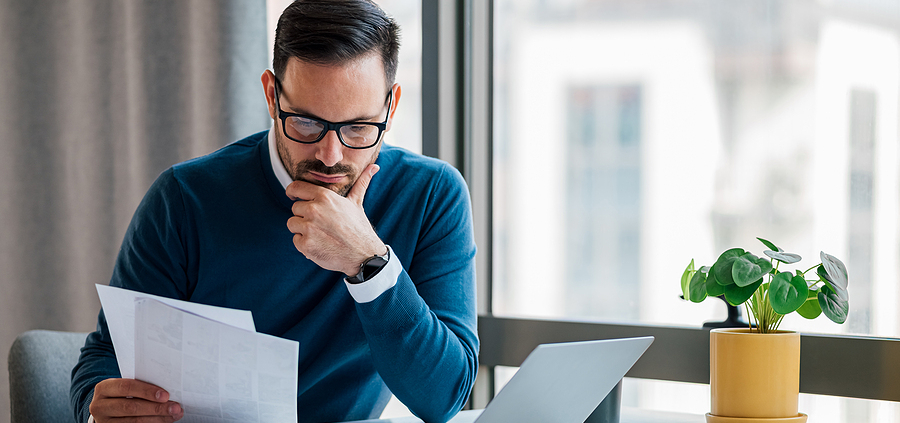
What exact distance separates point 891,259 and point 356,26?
1.21m

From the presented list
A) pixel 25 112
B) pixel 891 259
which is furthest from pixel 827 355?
pixel 25 112

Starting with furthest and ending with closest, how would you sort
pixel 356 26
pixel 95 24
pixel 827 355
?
pixel 95 24, pixel 827 355, pixel 356 26

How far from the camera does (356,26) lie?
122cm

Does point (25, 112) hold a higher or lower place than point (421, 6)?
lower

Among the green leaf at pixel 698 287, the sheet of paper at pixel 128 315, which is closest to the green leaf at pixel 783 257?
the green leaf at pixel 698 287

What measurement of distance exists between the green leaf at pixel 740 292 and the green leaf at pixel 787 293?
28 mm

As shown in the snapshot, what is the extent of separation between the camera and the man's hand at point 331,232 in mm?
1140

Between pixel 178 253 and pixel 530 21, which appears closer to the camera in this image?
pixel 178 253

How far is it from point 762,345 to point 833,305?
13 centimetres

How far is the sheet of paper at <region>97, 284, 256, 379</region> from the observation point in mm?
853

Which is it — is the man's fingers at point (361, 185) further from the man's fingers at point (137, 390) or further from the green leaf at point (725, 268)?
the green leaf at point (725, 268)

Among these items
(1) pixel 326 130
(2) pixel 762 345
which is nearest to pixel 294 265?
(1) pixel 326 130

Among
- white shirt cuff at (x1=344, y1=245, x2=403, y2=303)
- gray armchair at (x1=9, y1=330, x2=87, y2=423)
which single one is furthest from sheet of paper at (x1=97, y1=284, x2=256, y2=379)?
gray armchair at (x1=9, y1=330, x2=87, y2=423)

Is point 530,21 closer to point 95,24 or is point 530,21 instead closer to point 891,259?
point 891,259
